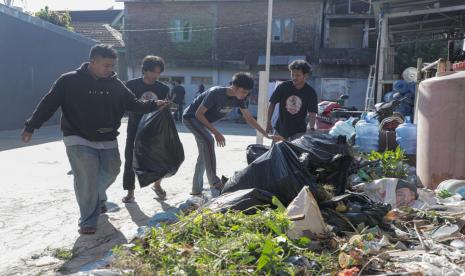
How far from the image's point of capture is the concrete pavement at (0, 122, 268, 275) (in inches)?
142

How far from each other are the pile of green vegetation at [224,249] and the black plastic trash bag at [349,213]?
1.78ft

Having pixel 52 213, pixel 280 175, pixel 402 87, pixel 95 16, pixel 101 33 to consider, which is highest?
pixel 95 16

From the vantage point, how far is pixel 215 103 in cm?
521

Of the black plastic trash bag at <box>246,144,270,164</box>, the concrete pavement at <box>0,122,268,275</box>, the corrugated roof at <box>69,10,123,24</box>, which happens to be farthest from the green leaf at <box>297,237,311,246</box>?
the corrugated roof at <box>69,10,123,24</box>

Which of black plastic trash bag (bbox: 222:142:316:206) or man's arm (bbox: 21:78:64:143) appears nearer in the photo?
black plastic trash bag (bbox: 222:142:316:206)

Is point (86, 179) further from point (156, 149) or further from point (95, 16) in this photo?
point (95, 16)

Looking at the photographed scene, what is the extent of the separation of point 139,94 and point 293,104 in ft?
5.96

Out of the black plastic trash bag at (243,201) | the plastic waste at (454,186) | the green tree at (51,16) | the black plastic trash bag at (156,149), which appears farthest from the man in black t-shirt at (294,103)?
the green tree at (51,16)

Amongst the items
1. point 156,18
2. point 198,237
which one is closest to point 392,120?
point 198,237

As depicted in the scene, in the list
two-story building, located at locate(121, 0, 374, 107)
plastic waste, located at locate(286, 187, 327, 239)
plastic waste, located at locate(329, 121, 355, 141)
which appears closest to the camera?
plastic waste, located at locate(286, 187, 327, 239)

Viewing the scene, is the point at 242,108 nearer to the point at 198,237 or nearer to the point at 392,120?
the point at 198,237

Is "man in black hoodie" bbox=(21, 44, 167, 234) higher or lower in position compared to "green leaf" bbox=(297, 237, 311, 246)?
higher

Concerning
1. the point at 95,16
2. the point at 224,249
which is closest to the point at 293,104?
the point at 224,249

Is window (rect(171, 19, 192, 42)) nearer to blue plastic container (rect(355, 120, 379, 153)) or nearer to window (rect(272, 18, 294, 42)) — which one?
window (rect(272, 18, 294, 42))
